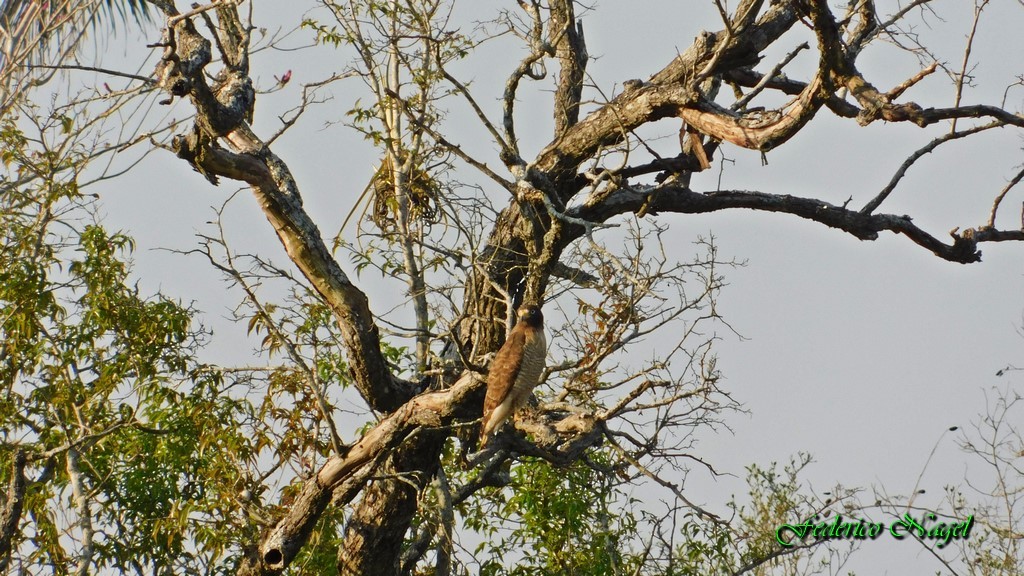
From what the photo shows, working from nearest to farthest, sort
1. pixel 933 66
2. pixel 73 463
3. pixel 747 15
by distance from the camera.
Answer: pixel 933 66 → pixel 747 15 → pixel 73 463

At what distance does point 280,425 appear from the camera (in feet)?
18.1

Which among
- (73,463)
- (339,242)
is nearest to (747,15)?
(339,242)

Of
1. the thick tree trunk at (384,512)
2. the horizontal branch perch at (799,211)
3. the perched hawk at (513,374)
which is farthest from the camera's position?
the thick tree trunk at (384,512)

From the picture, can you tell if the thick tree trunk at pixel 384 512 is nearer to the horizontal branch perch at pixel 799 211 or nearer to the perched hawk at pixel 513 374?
the perched hawk at pixel 513 374

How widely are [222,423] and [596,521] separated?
2062 mm

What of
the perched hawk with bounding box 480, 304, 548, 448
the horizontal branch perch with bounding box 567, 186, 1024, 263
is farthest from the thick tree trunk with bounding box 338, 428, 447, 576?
the horizontal branch perch with bounding box 567, 186, 1024, 263

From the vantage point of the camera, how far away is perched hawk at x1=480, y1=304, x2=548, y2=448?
176 inches

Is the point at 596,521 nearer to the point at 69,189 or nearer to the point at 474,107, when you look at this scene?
the point at 474,107

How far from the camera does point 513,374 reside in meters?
4.49

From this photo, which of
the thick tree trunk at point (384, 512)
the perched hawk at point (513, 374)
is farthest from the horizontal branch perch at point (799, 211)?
the thick tree trunk at point (384, 512)

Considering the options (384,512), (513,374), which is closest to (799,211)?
(513,374)

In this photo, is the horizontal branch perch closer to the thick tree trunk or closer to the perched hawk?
the perched hawk

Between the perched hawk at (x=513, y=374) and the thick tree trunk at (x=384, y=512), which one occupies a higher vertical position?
the perched hawk at (x=513, y=374)

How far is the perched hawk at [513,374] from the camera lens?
4.46 m
